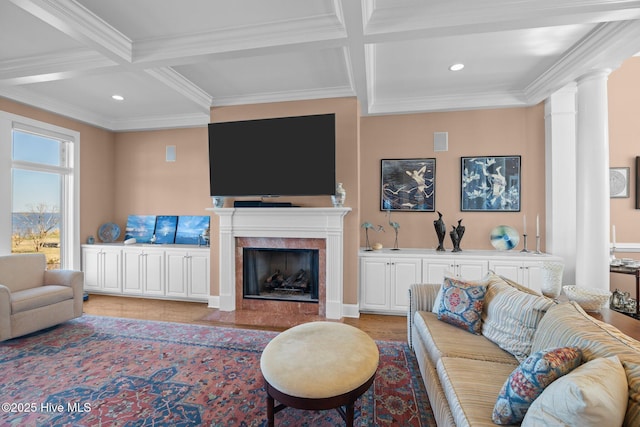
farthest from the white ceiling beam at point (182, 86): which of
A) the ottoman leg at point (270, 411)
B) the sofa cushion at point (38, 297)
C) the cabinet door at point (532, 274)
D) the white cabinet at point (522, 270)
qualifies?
the cabinet door at point (532, 274)

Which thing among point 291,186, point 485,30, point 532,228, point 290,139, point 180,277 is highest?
point 485,30

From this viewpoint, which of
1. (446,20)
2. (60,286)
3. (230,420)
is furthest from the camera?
(60,286)

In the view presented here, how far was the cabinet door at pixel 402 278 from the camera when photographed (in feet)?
12.2

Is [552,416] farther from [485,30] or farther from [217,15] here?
[217,15]

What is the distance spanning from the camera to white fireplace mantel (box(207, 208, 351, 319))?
3682mm

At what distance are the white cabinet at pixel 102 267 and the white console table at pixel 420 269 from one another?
3.83 metres

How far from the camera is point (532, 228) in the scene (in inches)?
159

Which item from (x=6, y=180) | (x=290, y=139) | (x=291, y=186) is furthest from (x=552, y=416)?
(x=6, y=180)

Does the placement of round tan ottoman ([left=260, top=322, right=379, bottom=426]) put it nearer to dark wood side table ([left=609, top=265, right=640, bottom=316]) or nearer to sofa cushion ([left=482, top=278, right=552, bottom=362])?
sofa cushion ([left=482, top=278, right=552, bottom=362])

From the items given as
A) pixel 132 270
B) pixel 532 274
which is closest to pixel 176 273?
pixel 132 270

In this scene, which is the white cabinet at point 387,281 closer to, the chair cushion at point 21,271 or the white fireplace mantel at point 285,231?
the white fireplace mantel at point 285,231

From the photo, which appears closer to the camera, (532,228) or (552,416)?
(552,416)

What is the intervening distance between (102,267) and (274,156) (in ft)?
11.3

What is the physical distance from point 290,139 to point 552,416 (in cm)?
333
